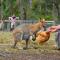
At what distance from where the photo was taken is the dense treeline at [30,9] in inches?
1309

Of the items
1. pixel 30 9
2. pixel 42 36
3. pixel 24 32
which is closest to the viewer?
pixel 24 32

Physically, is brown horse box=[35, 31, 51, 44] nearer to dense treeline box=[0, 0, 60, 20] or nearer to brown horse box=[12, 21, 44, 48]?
brown horse box=[12, 21, 44, 48]

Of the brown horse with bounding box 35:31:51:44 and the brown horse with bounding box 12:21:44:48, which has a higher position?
the brown horse with bounding box 12:21:44:48

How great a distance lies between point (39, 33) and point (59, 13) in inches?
1055

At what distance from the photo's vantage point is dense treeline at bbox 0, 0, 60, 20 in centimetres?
3325

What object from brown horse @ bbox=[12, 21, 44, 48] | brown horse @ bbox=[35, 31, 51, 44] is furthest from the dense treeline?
brown horse @ bbox=[12, 21, 44, 48]

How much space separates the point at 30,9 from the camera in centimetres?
3619

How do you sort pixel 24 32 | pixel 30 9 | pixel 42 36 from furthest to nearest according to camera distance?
pixel 30 9, pixel 42 36, pixel 24 32

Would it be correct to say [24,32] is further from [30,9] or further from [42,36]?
[30,9]

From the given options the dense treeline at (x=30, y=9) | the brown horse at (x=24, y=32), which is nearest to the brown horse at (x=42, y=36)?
the brown horse at (x=24, y=32)

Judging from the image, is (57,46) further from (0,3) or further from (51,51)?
(0,3)

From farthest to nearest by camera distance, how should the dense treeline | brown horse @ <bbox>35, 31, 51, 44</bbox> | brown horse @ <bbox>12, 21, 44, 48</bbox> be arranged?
the dense treeline < brown horse @ <bbox>35, 31, 51, 44</bbox> < brown horse @ <bbox>12, 21, 44, 48</bbox>

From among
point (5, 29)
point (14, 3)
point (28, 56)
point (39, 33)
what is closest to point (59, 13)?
point (14, 3)

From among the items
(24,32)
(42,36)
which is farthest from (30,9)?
(24,32)
